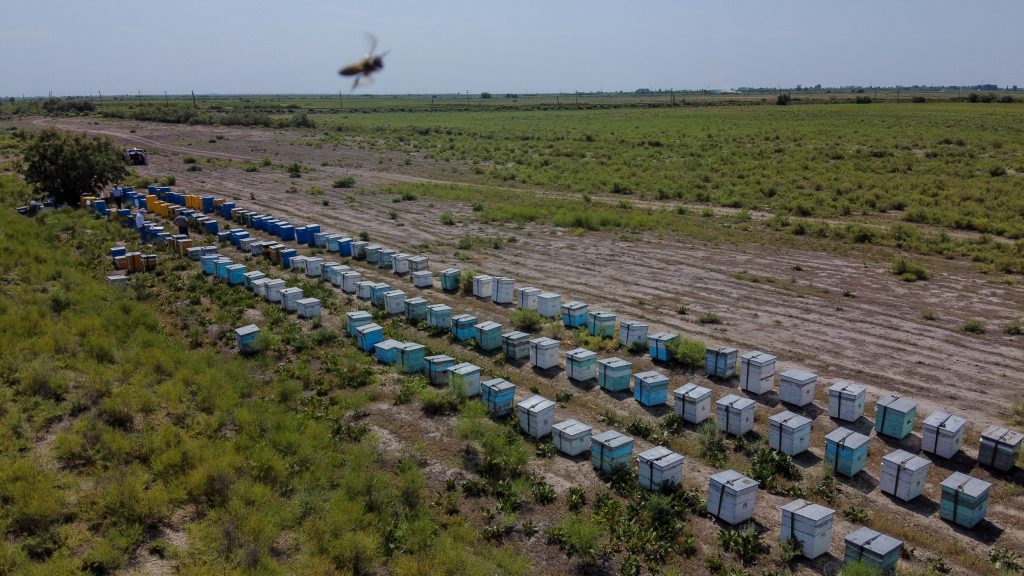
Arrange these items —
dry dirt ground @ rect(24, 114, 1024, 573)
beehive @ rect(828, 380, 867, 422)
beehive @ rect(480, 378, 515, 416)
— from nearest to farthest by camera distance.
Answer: dry dirt ground @ rect(24, 114, 1024, 573)
beehive @ rect(828, 380, 867, 422)
beehive @ rect(480, 378, 515, 416)

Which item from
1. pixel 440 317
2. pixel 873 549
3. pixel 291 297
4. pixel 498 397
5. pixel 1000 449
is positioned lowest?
pixel 873 549

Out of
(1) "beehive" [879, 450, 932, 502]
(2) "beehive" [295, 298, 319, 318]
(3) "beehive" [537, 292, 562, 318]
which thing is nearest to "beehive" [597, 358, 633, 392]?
(3) "beehive" [537, 292, 562, 318]

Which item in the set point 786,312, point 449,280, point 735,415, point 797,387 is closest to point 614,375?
point 735,415

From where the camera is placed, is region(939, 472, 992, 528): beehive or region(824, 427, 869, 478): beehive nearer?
region(939, 472, 992, 528): beehive

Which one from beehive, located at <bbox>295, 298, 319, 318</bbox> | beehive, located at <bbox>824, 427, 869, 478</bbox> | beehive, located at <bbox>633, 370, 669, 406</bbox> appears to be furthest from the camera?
beehive, located at <bbox>295, 298, 319, 318</bbox>

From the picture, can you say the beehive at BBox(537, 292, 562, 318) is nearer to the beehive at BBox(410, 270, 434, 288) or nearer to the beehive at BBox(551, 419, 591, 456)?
the beehive at BBox(410, 270, 434, 288)

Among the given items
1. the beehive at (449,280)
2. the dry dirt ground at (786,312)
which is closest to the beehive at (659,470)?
the dry dirt ground at (786,312)

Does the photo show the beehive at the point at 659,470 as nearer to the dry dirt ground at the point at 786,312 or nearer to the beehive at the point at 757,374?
the dry dirt ground at the point at 786,312

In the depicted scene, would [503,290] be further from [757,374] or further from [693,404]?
[693,404]
